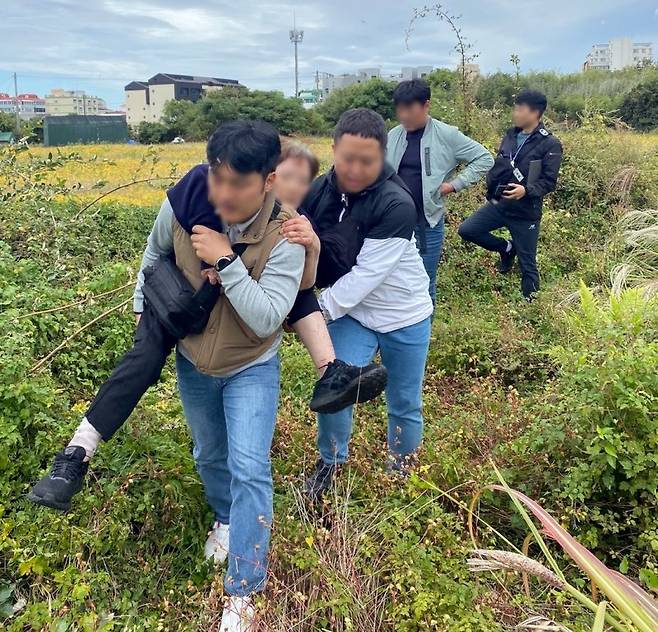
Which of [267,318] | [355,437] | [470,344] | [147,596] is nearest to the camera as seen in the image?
[267,318]

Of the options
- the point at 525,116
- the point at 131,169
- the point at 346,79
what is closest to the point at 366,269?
the point at 525,116

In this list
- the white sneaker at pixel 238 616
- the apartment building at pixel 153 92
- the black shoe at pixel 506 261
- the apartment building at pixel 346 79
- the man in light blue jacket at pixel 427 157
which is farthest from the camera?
the apartment building at pixel 153 92

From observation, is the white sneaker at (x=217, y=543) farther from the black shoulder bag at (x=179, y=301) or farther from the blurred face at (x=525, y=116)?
the blurred face at (x=525, y=116)

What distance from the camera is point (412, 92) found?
462 cm

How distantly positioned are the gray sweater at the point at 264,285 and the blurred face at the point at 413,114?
2.76m

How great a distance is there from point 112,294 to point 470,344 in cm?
271

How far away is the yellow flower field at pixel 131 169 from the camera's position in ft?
19.9

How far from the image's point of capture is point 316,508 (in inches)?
118

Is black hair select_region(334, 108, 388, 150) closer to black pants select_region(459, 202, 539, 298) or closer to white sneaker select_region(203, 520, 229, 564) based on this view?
white sneaker select_region(203, 520, 229, 564)

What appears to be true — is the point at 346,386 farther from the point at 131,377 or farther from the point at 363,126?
the point at 363,126

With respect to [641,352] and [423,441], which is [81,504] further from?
[641,352]

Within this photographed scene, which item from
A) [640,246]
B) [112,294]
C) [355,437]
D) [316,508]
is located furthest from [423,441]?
[640,246]

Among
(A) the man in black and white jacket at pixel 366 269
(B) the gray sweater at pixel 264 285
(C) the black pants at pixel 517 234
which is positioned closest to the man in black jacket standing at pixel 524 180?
(C) the black pants at pixel 517 234

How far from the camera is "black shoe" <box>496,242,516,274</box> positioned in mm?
6641
